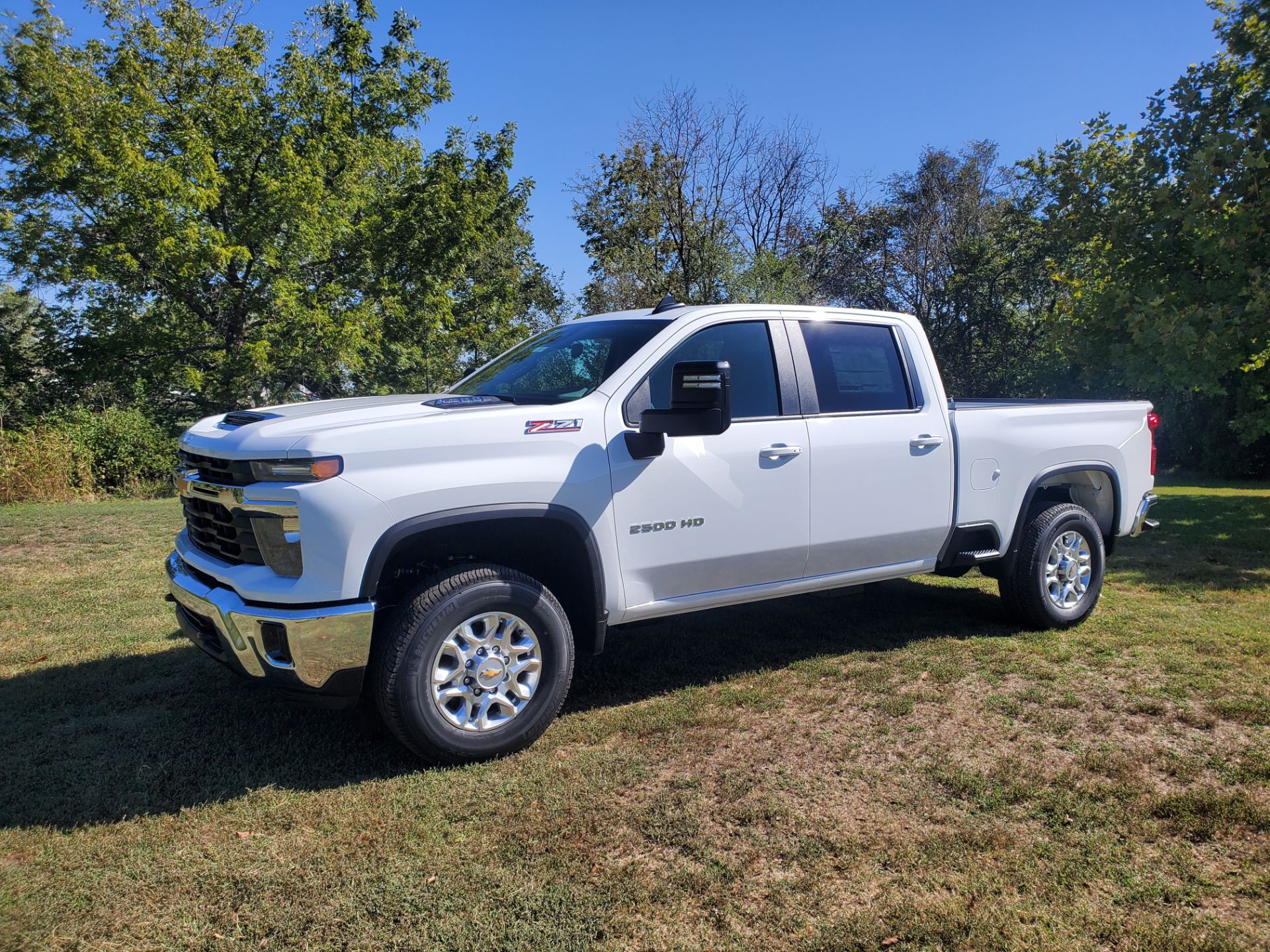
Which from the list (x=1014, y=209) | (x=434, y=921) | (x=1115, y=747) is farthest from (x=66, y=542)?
Result: (x=1014, y=209)

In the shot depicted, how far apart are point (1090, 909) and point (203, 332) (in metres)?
20.3

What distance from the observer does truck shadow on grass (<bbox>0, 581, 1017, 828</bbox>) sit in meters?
3.63

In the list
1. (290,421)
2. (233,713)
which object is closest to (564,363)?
(290,421)

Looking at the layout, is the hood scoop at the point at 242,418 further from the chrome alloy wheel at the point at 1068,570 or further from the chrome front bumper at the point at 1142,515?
the chrome front bumper at the point at 1142,515

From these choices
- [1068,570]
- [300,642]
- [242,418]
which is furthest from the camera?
[1068,570]

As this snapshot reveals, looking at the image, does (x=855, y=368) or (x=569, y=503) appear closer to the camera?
(x=569, y=503)

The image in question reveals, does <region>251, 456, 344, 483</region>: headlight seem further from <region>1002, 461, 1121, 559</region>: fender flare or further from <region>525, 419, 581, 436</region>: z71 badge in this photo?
<region>1002, 461, 1121, 559</region>: fender flare

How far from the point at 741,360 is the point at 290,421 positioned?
223cm

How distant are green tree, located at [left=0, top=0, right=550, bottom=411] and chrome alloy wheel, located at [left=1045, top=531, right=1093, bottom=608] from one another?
1588 cm

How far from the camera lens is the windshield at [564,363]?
4.33 metres

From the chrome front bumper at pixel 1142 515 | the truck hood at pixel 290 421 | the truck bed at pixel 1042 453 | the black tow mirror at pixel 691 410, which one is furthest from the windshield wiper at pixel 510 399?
the chrome front bumper at pixel 1142 515

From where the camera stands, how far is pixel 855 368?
16.4 feet

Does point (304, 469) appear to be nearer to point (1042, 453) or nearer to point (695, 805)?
point (695, 805)

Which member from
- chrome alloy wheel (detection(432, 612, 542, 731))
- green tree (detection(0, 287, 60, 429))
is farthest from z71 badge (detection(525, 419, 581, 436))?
green tree (detection(0, 287, 60, 429))
